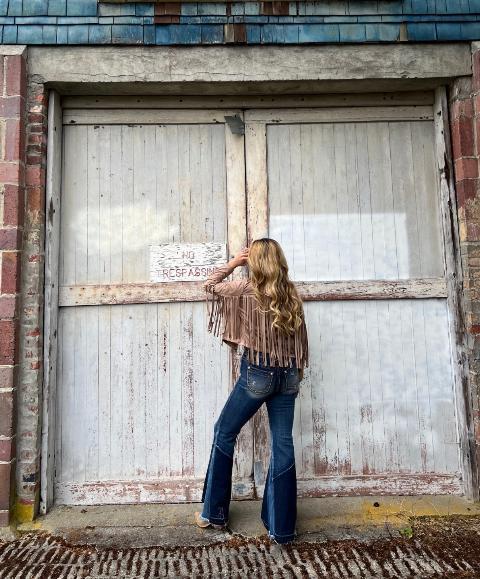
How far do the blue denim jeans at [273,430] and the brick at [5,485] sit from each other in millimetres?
1419

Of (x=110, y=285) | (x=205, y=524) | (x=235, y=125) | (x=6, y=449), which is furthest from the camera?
(x=235, y=125)

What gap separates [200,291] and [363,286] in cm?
129

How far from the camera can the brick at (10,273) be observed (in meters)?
3.15

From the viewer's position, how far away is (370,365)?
349 cm

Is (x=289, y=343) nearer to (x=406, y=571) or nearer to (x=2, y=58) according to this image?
(x=406, y=571)

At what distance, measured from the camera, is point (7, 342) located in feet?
10.2

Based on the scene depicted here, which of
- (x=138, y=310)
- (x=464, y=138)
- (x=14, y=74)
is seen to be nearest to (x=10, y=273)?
(x=138, y=310)

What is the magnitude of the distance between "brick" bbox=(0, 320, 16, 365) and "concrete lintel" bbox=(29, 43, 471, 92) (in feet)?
6.04

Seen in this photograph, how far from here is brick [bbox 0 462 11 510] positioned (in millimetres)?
3008

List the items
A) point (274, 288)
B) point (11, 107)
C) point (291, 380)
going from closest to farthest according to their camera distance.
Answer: point (274, 288), point (291, 380), point (11, 107)

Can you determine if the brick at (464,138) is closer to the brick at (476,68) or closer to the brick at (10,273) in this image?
the brick at (476,68)

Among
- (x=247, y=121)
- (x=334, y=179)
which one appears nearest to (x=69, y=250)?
(x=247, y=121)

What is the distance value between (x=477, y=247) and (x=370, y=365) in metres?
1.21

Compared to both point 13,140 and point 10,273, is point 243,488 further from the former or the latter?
point 13,140
